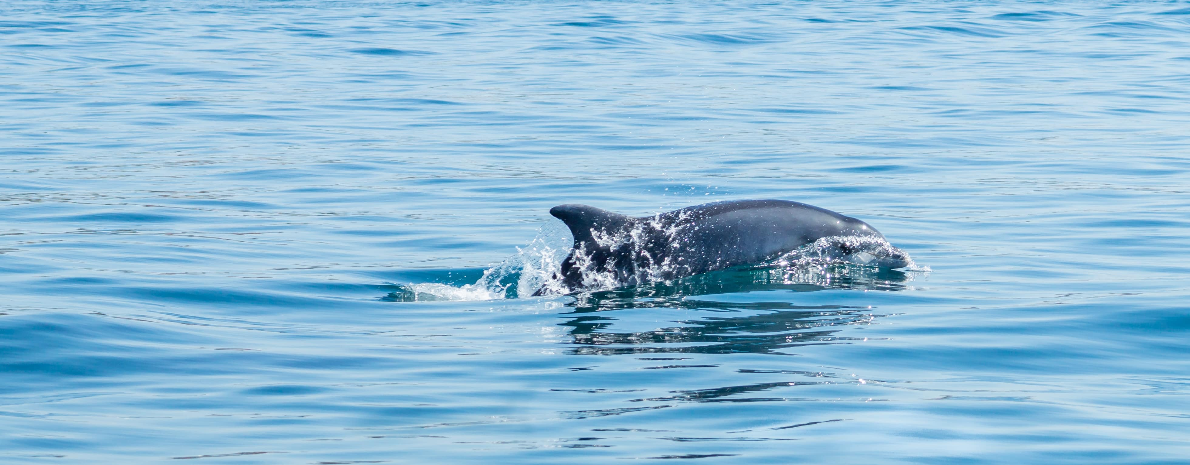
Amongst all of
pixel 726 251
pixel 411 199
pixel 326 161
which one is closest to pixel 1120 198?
pixel 726 251

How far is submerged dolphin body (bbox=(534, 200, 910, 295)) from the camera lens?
11.0m

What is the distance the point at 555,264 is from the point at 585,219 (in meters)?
0.92

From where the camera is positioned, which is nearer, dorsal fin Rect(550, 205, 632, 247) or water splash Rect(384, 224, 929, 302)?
dorsal fin Rect(550, 205, 632, 247)

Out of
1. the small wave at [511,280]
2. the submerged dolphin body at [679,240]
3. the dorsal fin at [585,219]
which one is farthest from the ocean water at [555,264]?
the dorsal fin at [585,219]

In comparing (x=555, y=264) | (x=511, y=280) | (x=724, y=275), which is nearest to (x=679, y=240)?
(x=724, y=275)

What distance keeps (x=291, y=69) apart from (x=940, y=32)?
1584 cm

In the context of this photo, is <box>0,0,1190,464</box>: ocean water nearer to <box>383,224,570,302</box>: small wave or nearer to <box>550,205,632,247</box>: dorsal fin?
<box>383,224,570,302</box>: small wave

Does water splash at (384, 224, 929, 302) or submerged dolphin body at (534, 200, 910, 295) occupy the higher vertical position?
submerged dolphin body at (534, 200, 910, 295)

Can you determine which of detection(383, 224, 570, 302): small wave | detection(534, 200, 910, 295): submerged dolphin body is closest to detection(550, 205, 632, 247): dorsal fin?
detection(534, 200, 910, 295): submerged dolphin body

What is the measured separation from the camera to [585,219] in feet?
35.9

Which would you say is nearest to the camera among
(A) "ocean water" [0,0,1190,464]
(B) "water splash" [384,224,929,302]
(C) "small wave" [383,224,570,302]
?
(A) "ocean water" [0,0,1190,464]

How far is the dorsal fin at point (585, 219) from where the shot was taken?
35.6ft

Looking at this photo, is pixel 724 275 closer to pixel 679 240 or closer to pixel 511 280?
pixel 679 240

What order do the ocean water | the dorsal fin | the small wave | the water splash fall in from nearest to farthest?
1. the ocean water
2. the dorsal fin
3. the water splash
4. the small wave
